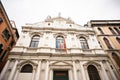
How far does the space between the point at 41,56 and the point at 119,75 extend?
843cm

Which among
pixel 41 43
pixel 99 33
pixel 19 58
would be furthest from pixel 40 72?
pixel 99 33

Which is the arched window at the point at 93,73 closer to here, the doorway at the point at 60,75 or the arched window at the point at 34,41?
the doorway at the point at 60,75

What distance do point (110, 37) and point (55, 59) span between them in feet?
30.3

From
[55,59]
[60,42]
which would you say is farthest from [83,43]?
[55,59]

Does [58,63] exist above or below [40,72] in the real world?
above

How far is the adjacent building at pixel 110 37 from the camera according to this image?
11219 millimetres

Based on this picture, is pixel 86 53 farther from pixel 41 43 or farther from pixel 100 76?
pixel 41 43

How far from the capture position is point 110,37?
13.8 metres

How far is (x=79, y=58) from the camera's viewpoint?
10.2 meters

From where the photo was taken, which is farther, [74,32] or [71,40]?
[74,32]

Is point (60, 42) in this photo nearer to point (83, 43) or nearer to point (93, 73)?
point (83, 43)

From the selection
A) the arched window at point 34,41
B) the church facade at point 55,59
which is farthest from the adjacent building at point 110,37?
the arched window at point 34,41

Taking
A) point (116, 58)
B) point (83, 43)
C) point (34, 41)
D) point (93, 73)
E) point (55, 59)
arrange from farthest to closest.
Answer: point (83, 43) → point (34, 41) → point (116, 58) → point (55, 59) → point (93, 73)

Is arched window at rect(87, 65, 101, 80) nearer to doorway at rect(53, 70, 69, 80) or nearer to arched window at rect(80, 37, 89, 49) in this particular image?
doorway at rect(53, 70, 69, 80)
